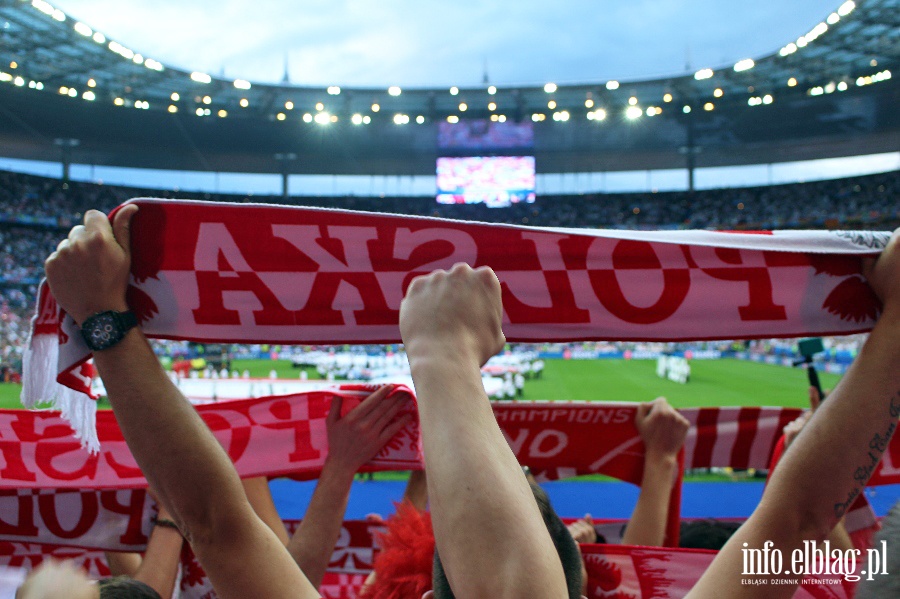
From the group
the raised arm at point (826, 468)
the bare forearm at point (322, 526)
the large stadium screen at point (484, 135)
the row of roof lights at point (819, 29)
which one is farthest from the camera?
the large stadium screen at point (484, 135)

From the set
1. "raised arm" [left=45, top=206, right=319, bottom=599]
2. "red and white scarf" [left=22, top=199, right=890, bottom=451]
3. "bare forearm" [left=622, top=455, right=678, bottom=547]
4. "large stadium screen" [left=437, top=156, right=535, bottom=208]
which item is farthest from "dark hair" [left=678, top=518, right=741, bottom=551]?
"large stadium screen" [left=437, top=156, right=535, bottom=208]

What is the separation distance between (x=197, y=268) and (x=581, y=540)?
5.47ft

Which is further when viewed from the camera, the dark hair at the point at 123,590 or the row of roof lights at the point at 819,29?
the row of roof lights at the point at 819,29

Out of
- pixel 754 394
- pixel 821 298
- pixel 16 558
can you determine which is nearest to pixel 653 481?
pixel 821 298

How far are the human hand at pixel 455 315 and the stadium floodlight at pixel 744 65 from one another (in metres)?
33.5

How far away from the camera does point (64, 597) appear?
1.30 metres

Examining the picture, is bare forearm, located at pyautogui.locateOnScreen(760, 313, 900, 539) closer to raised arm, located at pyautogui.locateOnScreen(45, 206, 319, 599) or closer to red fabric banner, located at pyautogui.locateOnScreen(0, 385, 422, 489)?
raised arm, located at pyautogui.locateOnScreen(45, 206, 319, 599)

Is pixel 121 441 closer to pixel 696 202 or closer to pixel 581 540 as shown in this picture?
pixel 581 540

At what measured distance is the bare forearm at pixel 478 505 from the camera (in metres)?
0.72

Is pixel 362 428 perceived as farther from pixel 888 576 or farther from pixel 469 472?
pixel 888 576

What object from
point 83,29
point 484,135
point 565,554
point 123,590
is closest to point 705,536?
point 565,554

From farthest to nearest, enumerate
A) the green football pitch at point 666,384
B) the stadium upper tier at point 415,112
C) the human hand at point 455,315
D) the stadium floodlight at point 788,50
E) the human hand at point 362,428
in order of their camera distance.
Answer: the stadium floodlight at point 788,50 → the stadium upper tier at point 415,112 → the green football pitch at point 666,384 → the human hand at point 362,428 → the human hand at point 455,315

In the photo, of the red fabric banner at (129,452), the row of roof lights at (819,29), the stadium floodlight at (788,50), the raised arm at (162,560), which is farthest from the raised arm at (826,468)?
the stadium floodlight at (788,50)

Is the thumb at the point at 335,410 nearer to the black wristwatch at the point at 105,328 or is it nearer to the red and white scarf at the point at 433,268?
the red and white scarf at the point at 433,268
